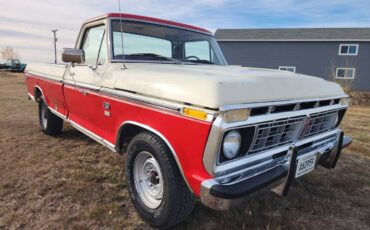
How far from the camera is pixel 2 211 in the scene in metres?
2.97

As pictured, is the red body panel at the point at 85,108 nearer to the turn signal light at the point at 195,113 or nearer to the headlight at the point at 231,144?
the turn signal light at the point at 195,113

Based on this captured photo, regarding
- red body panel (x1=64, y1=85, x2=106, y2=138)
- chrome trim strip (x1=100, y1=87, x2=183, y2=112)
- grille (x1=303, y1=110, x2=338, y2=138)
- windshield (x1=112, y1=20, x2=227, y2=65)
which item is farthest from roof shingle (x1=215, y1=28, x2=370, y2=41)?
chrome trim strip (x1=100, y1=87, x2=183, y2=112)

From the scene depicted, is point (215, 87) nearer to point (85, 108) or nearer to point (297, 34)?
point (85, 108)

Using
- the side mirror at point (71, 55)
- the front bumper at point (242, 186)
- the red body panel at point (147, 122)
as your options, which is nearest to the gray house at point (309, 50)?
the red body panel at point (147, 122)

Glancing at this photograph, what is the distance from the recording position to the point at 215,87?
2.09 metres

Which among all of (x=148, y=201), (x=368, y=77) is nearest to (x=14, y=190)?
(x=148, y=201)

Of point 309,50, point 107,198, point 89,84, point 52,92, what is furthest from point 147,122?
→ point 309,50

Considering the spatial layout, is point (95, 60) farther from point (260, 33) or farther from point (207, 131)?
point (260, 33)

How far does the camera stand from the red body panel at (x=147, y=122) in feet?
7.09

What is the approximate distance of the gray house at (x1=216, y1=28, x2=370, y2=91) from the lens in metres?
25.9

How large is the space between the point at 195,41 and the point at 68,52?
1.71 metres

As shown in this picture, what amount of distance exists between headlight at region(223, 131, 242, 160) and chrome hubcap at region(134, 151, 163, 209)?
2.52 feet

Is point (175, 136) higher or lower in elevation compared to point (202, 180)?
higher

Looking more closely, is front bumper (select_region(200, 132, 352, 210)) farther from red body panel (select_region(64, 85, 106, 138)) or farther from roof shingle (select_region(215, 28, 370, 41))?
roof shingle (select_region(215, 28, 370, 41))
